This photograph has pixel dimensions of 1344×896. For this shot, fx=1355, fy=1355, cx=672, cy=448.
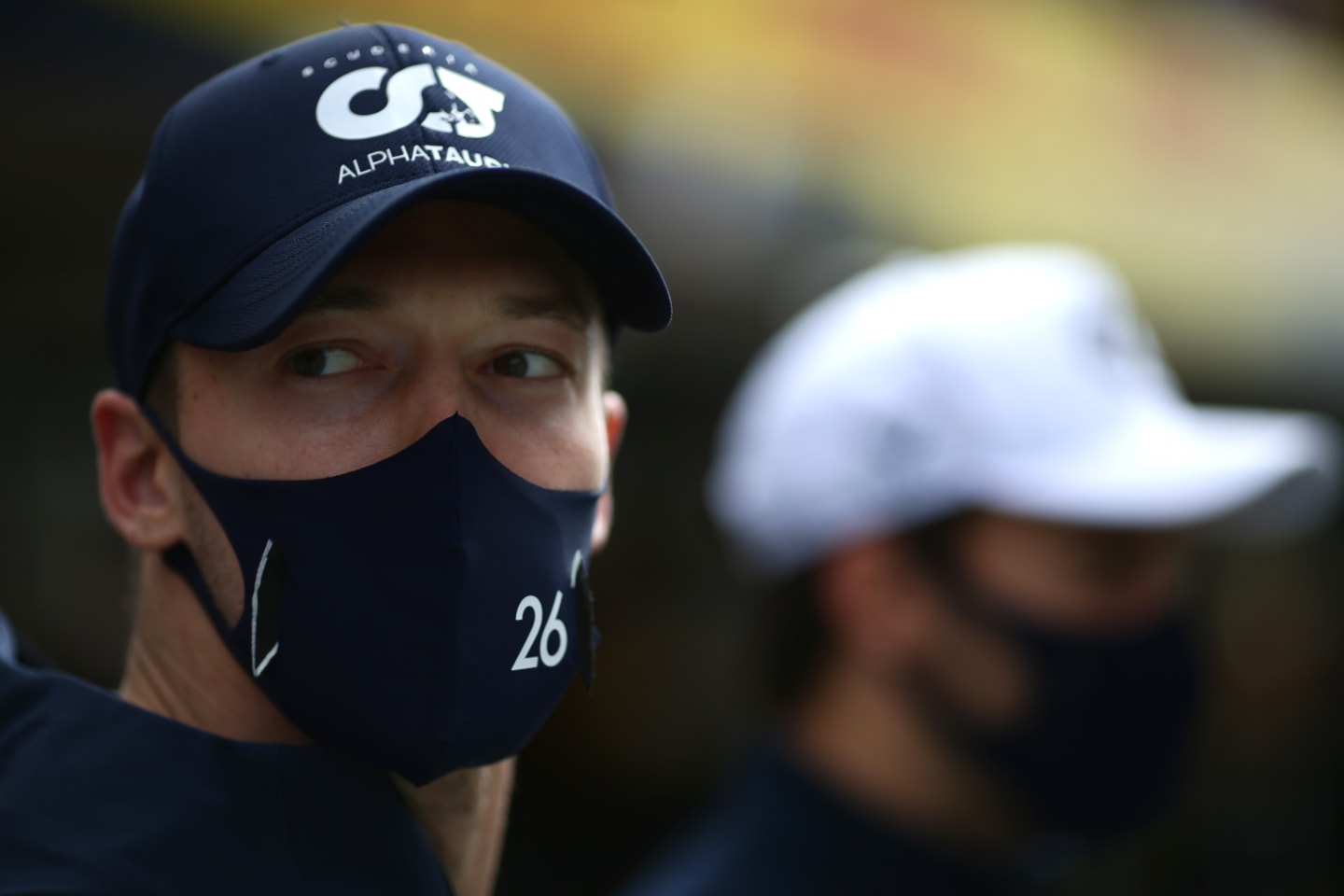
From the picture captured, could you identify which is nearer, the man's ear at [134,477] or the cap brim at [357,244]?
the cap brim at [357,244]

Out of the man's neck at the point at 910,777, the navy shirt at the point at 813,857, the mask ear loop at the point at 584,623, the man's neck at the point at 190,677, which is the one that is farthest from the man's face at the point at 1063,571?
the man's neck at the point at 190,677

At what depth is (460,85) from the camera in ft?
4.56

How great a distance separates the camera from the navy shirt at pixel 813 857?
8.87 ft

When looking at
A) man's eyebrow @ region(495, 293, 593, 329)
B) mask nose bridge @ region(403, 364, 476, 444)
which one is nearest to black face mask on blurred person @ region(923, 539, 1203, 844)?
man's eyebrow @ region(495, 293, 593, 329)

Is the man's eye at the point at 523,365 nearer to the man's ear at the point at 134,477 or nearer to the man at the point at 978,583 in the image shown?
the man's ear at the point at 134,477

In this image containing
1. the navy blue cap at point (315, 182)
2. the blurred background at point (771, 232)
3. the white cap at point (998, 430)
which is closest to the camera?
the navy blue cap at point (315, 182)

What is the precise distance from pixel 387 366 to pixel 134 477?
32 centimetres

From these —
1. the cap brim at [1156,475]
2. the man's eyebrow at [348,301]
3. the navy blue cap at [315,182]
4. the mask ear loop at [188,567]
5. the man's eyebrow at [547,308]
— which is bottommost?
the cap brim at [1156,475]

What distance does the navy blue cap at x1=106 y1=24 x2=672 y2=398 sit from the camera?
4.12 ft

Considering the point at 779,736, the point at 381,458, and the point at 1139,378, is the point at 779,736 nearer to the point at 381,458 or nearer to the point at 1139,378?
the point at 1139,378

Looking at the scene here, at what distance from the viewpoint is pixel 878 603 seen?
2.94 meters

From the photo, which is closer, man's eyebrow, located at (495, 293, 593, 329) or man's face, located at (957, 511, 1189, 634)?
man's eyebrow, located at (495, 293, 593, 329)

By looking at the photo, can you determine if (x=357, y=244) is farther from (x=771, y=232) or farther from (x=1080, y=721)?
(x=771, y=232)

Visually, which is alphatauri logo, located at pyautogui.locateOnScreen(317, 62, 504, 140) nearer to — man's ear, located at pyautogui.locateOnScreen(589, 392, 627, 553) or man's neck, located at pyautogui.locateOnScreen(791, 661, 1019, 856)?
man's ear, located at pyautogui.locateOnScreen(589, 392, 627, 553)
